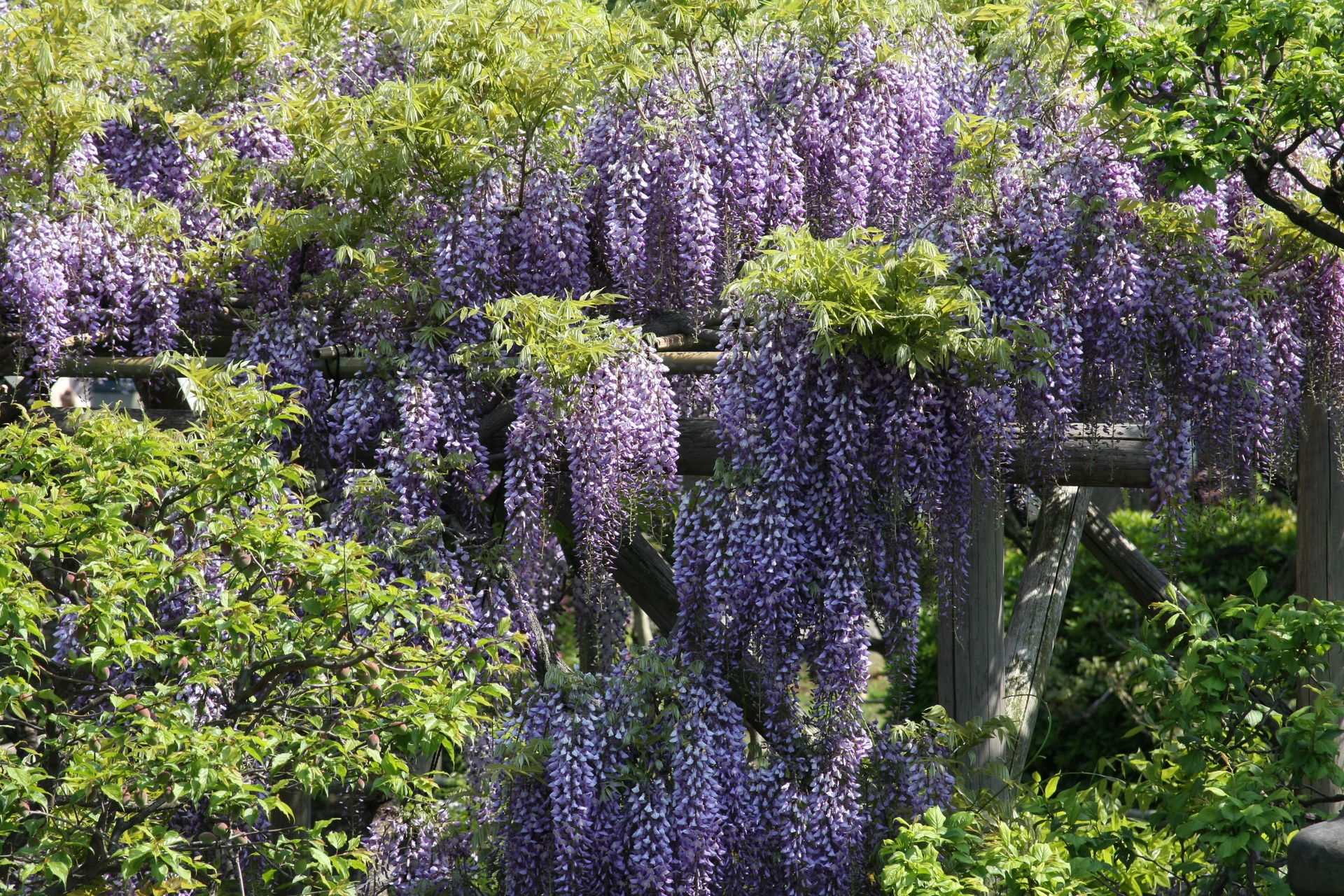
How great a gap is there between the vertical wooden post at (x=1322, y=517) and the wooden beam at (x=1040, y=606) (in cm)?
→ 98

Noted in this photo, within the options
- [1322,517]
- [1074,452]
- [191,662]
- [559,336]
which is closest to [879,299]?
[559,336]

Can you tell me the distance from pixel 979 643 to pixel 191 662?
136 inches

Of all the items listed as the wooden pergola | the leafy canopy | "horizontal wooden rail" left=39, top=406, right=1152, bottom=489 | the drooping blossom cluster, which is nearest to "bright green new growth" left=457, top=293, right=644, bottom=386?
the drooping blossom cluster

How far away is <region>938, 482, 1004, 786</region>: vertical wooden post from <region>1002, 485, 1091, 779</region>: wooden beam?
0.18 meters

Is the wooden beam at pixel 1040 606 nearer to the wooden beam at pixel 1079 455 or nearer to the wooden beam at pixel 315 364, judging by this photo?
the wooden beam at pixel 1079 455

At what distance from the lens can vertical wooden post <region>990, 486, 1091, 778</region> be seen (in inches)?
238

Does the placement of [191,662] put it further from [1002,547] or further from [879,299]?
[1002,547]

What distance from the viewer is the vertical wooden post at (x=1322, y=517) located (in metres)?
6.23

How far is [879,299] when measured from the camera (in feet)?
15.4

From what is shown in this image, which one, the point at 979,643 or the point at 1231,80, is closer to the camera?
the point at 1231,80

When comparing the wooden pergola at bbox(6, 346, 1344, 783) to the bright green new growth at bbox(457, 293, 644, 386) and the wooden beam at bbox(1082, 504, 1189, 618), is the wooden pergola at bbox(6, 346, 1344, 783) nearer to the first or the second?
the bright green new growth at bbox(457, 293, 644, 386)

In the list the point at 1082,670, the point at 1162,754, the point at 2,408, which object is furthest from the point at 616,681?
the point at 1082,670

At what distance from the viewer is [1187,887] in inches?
161

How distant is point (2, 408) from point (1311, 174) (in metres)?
5.54
